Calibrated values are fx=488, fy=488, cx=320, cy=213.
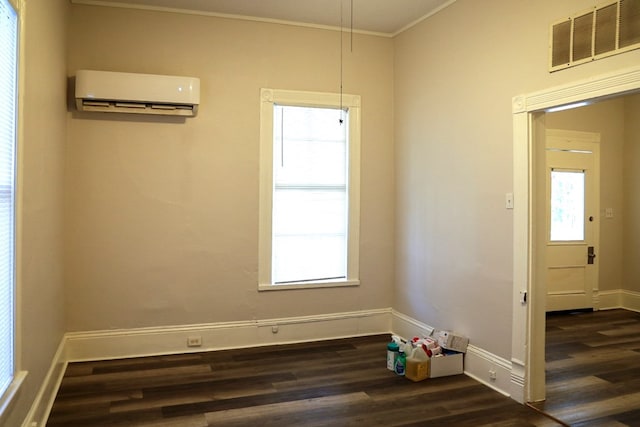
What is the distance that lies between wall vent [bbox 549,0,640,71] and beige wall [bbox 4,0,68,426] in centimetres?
294

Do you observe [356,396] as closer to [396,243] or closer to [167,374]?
[167,374]

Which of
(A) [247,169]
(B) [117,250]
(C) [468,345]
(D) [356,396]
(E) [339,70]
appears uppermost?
(E) [339,70]

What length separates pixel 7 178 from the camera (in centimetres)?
211

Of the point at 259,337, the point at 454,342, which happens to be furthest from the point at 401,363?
the point at 259,337

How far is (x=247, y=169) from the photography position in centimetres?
445

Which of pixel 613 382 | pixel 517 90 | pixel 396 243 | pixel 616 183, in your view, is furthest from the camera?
pixel 616 183

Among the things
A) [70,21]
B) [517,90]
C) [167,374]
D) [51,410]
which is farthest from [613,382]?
[70,21]

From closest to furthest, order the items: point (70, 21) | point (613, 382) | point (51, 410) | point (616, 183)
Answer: point (51, 410) < point (613, 382) < point (70, 21) < point (616, 183)

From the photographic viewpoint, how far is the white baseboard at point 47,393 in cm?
256

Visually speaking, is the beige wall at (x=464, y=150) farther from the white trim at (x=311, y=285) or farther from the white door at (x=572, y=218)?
the white door at (x=572, y=218)

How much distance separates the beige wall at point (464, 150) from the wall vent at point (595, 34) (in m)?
0.06

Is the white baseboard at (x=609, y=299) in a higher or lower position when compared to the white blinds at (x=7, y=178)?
lower

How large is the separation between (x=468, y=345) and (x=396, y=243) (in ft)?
4.52

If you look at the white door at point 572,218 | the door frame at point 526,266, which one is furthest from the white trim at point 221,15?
the white door at point 572,218
